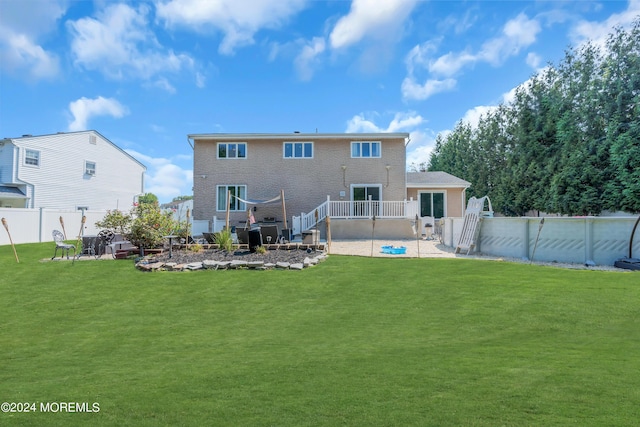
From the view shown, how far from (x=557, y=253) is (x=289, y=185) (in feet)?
43.7

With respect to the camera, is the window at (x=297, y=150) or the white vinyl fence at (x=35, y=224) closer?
the white vinyl fence at (x=35, y=224)

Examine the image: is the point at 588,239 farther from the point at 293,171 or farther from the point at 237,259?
the point at 293,171

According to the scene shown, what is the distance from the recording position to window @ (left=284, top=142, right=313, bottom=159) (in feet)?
66.0

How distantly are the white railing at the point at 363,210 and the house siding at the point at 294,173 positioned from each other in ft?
5.88

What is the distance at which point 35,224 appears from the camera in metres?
17.0

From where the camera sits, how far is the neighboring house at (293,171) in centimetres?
1978

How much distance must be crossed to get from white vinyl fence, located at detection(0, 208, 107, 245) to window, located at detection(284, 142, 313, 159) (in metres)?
10.8

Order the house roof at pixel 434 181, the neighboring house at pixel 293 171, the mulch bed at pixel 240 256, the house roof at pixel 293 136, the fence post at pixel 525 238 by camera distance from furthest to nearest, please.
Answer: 1. the house roof at pixel 434 181
2. the neighboring house at pixel 293 171
3. the house roof at pixel 293 136
4. the fence post at pixel 525 238
5. the mulch bed at pixel 240 256

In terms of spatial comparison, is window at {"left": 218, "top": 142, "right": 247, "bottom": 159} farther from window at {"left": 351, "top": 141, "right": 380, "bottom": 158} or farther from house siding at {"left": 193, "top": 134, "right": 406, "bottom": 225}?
window at {"left": 351, "top": 141, "right": 380, "bottom": 158}

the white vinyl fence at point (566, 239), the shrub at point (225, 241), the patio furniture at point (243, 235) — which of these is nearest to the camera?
the white vinyl fence at point (566, 239)

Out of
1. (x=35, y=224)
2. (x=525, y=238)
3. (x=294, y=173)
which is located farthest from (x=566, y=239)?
(x=35, y=224)

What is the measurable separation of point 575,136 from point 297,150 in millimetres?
17281

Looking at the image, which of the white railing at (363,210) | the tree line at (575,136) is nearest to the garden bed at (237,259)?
the white railing at (363,210)

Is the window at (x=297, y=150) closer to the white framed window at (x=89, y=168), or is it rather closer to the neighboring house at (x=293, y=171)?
the neighboring house at (x=293, y=171)
